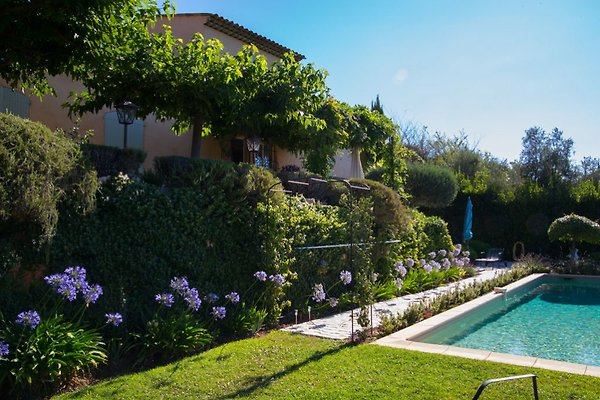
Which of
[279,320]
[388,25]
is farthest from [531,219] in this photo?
[279,320]

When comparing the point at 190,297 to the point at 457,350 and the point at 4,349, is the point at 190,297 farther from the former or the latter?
the point at 457,350

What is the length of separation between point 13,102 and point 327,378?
1015 centimetres

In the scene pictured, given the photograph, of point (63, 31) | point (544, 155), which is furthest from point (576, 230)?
point (544, 155)

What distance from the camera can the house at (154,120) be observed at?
12648 mm

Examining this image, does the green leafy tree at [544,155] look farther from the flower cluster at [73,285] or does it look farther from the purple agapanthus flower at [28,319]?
the purple agapanthus flower at [28,319]

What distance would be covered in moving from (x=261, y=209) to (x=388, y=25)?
4398 millimetres

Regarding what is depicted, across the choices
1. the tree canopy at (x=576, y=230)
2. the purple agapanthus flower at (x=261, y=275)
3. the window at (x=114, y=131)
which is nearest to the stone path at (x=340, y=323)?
the purple agapanthus flower at (x=261, y=275)

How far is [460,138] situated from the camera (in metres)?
41.8

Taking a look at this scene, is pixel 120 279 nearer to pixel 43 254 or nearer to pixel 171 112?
pixel 43 254

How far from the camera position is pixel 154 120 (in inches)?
577

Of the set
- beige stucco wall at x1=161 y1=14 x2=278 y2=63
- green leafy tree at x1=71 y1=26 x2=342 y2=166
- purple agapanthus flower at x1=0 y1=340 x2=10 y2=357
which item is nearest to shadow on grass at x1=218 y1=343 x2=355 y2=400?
purple agapanthus flower at x1=0 y1=340 x2=10 y2=357

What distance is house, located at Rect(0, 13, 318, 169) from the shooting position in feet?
41.5

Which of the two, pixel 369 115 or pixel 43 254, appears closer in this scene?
pixel 43 254

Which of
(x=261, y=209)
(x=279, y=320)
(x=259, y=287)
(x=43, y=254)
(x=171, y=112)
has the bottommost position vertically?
(x=279, y=320)
